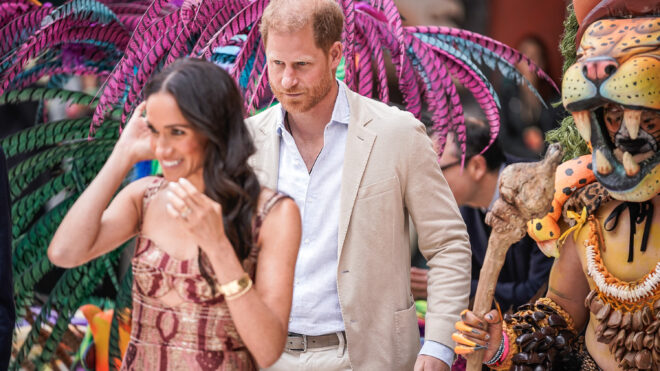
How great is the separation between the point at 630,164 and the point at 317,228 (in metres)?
0.87

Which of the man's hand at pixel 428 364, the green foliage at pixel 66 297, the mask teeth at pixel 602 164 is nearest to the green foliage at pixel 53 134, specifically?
the green foliage at pixel 66 297

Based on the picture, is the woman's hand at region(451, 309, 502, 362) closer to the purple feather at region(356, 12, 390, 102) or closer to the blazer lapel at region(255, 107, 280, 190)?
the blazer lapel at region(255, 107, 280, 190)

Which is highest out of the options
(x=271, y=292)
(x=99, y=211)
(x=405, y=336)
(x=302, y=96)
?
(x=302, y=96)

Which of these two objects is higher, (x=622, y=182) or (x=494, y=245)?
(x=622, y=182)

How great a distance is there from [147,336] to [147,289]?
10 centimetres

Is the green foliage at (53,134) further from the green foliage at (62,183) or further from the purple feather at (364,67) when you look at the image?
the purple feather at (364,67)

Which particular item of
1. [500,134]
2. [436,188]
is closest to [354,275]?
[436,188]

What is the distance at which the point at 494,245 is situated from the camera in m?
2.29

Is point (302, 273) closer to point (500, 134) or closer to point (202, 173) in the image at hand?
point (202, 173)

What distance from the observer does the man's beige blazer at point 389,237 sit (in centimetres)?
237

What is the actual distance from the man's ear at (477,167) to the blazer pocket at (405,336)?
1.32m

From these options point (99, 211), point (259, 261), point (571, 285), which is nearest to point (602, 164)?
point (571, 285)

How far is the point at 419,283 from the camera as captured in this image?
370 centimetres

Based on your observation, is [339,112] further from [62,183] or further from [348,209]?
[62,183]
